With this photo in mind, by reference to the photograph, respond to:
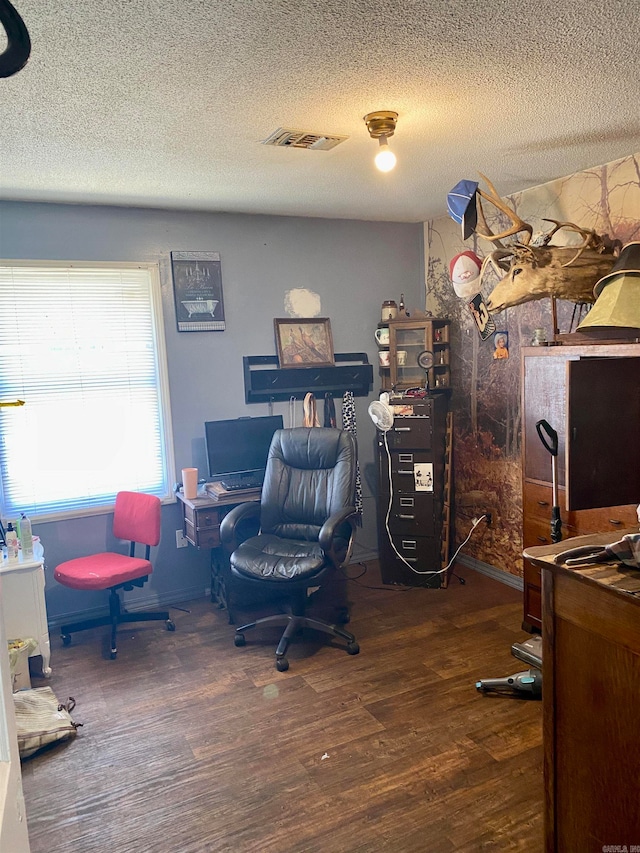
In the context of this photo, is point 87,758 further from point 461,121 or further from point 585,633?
point 461,121

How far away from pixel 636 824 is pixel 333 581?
2.82 m

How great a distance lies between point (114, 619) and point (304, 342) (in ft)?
7.10

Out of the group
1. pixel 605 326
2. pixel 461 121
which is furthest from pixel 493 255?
pixel 605 326

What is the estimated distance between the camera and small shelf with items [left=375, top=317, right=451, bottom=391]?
4324 mm

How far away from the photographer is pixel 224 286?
13.7ft

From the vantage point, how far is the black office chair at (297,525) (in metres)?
3.27

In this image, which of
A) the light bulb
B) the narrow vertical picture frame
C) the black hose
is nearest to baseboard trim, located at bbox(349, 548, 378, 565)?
the narrow vertical picture frame

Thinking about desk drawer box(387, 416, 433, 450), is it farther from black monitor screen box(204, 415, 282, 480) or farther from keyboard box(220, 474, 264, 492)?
keyboard box(220, 474, 264, 492)

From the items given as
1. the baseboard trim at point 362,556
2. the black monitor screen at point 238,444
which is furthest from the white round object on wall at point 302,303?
the baseboard trim at point 362,556

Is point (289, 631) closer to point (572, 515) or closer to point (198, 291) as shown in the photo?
point (572, 515)

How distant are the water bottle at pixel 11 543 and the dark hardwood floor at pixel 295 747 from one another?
638mm

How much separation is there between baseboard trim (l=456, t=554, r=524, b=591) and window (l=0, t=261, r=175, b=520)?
85.6 inches

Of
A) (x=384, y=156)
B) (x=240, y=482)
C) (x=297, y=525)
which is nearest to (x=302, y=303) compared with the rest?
(x=240, y=482)

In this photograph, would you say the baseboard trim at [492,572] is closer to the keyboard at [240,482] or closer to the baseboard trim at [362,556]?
the baseboard trim at [362,556]
